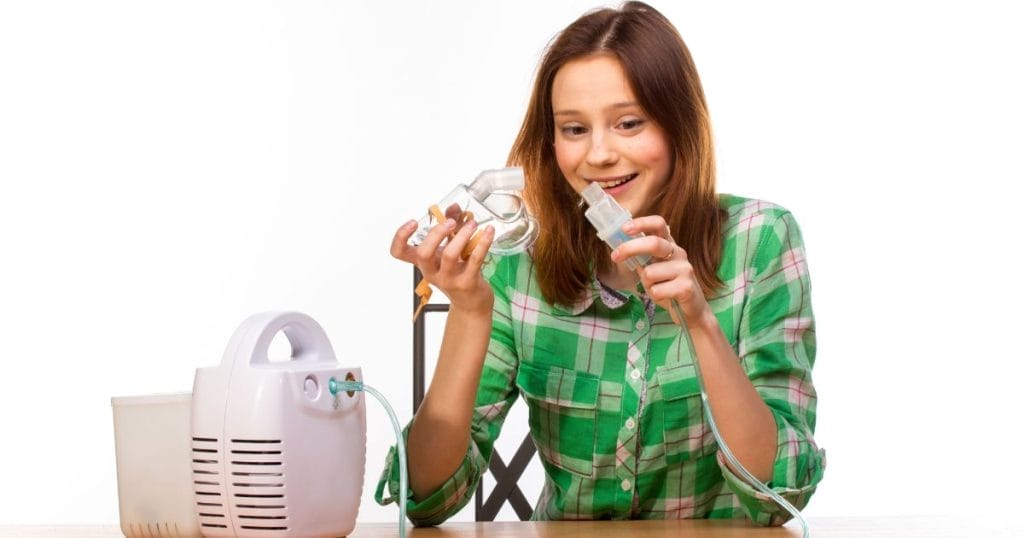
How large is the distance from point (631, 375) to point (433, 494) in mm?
316

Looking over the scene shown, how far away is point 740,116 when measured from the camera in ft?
11.5

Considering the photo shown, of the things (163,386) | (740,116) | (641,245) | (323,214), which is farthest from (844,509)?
(641,245)

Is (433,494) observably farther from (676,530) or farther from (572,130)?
(572,130)

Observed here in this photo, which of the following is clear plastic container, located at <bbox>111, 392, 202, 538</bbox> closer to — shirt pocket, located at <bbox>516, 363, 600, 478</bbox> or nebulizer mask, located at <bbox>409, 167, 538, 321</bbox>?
nebulizer mask, located at <bbox>409, 167, 538, 321</bbox>

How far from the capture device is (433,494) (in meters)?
1.47

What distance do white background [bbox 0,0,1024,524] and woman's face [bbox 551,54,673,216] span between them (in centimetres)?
190

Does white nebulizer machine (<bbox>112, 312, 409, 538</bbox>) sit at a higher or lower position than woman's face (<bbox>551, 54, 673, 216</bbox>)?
lower

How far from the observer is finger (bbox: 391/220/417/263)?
4.16ft

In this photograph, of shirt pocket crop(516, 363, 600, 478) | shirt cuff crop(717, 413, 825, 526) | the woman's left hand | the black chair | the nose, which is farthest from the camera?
the black chair

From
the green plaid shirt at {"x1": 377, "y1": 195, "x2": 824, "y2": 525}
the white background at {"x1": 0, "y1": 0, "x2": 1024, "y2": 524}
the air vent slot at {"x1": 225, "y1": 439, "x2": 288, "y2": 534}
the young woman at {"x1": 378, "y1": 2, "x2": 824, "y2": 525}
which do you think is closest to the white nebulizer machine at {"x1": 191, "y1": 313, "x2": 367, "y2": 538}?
the air vent slot at {"x1": 225, "y1": 439, "x2": 288, "y2": 534}

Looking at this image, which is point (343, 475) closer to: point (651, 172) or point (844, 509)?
point (651, 172)

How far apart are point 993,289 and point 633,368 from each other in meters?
2.23

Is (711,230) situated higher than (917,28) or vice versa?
(917,28)

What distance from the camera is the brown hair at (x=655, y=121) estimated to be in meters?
1.57
